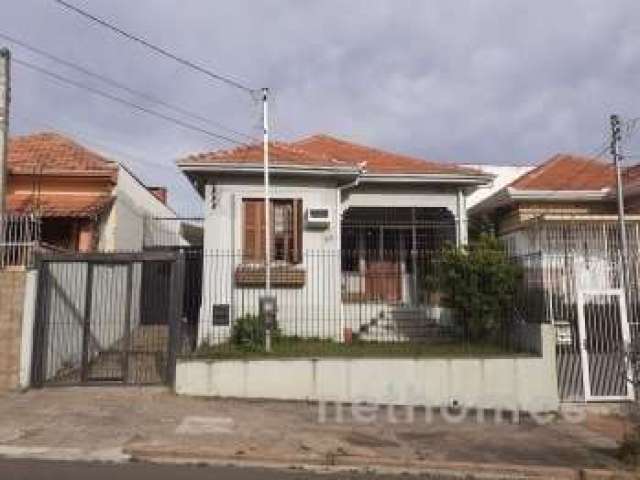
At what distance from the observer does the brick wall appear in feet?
44.5

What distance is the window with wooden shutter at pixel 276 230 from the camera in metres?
17.5

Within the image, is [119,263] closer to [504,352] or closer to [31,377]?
[31,377]

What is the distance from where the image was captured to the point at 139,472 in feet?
28.4

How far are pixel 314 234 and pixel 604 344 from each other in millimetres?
6725

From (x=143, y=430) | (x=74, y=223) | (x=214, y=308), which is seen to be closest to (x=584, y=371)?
(x=214, y=308)

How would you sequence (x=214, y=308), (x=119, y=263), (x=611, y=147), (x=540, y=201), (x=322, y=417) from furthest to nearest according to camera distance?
(x=540, y=201), (x=611, y=147), (x=214, y=308), (x=119, y=263), (x=322, y=417)

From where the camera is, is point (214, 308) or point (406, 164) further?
point (406, 164)

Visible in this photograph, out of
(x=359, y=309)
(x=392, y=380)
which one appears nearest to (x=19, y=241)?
(x=392, y=380)

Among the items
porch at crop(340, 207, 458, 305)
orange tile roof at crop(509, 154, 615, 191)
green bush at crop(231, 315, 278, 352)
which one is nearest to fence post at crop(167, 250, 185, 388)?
green bush at crop(231, 315, 278, 352)

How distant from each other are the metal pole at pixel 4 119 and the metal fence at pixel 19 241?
302 millimetres

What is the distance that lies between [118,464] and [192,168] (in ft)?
30.3

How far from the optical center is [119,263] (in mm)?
14602

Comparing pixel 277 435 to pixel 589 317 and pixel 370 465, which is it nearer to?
pixel 370 465

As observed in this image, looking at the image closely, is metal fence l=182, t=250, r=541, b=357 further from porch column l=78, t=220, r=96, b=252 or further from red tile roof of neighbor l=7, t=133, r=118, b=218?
red tile roof of neighbor l=7, t=133, r=118, b=218
